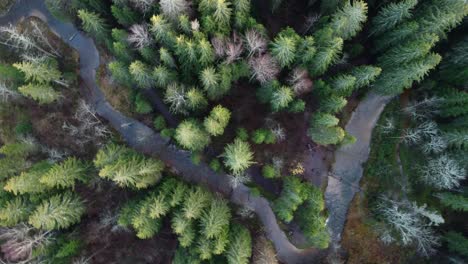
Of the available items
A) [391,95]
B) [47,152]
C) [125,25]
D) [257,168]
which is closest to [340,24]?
[391,95]

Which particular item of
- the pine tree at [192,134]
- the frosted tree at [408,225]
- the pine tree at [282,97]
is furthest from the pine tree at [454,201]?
the pine tree at [192,134]

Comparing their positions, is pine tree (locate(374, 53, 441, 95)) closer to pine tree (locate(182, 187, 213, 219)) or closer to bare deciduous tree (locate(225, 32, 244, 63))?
bare deciduous tree (locate(225, 32, 244, 63))

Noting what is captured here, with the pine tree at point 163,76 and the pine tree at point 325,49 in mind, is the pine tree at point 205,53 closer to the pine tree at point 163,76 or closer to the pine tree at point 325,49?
the pine tree at point 163,76

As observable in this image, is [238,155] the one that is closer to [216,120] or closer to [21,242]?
[216,120]

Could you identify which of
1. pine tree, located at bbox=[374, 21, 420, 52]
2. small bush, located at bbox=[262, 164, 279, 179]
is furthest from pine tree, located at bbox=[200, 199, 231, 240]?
pine tree, located at bbox=[374, 21, 420, 52]

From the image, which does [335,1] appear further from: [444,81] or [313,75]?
[444,81]
